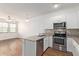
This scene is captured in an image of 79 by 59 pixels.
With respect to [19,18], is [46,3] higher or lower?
higher

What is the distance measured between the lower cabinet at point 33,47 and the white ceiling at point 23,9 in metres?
0.25

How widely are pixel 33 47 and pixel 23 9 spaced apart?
36 cm

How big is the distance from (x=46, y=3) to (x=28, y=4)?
0.16 meters

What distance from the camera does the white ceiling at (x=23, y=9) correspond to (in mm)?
807

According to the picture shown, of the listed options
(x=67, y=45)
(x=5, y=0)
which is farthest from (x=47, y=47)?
(x=5, y=0)

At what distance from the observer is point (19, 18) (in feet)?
2.76

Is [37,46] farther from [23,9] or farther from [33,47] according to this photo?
[23,9]

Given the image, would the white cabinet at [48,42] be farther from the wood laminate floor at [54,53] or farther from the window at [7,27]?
the window at [7,27]

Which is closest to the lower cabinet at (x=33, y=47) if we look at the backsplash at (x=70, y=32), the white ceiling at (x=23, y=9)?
the backsplash at (x=70, y=32)

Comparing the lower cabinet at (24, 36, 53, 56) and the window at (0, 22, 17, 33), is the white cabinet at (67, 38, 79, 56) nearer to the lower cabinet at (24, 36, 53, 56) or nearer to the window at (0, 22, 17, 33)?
the lower cabinet at (24, 36, 53, 56)

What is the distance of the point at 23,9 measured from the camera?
827 millimetres

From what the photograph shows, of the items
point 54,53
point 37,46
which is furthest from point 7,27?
point 54,53

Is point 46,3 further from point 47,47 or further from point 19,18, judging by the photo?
point 47,47

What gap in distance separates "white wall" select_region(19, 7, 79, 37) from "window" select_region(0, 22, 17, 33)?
5cm
